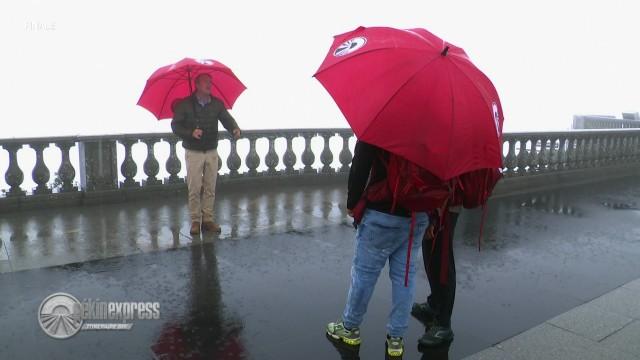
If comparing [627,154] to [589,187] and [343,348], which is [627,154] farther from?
[343,348]

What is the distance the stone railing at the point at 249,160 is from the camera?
7.46 metres

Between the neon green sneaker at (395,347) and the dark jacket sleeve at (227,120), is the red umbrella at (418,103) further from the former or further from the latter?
the dark jacket sleeve at (227,120)

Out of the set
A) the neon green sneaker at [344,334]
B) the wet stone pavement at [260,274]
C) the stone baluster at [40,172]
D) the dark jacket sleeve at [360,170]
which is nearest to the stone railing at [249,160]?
the stone baluster at [40,172]

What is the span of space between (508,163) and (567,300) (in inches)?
223

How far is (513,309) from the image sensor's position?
4441 mm

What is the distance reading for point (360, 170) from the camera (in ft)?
10.8

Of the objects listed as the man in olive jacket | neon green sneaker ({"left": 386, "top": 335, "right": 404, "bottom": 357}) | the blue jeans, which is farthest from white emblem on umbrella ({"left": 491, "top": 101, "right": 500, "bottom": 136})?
the man in olive jacket

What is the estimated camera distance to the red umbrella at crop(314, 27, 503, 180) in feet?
9.47

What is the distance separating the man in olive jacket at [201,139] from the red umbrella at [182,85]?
20 cm

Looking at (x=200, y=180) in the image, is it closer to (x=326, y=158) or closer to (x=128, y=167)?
(x=128, y=167)

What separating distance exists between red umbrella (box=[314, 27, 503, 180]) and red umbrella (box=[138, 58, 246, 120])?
329cm

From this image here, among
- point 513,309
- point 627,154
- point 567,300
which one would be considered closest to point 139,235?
point 513,309

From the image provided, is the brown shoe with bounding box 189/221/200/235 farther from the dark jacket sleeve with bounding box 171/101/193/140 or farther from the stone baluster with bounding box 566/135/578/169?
the stone baluster with bounding box 566/135/578/169

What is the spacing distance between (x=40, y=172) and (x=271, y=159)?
145 inches
